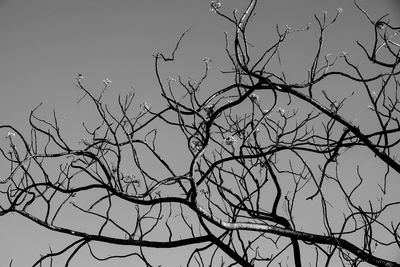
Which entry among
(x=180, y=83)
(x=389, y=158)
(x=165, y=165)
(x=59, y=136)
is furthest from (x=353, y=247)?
(x=59, y=136)

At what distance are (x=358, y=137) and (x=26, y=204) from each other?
2219 mm

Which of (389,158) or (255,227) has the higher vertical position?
(389,158)

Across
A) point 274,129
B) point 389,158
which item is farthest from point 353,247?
point 274,129

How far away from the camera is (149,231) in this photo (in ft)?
8.75

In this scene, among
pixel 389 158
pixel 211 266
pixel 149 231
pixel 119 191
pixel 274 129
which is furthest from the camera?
pixel 274 129

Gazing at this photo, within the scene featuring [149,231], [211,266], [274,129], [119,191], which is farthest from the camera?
[274,129]

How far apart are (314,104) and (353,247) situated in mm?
955

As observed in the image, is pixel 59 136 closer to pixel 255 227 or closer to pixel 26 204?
pixel 26 204

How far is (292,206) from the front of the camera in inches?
113

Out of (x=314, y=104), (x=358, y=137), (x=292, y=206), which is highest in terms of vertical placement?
(x=314, y=104)

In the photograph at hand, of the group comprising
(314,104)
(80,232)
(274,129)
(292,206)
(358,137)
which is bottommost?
(80,232)

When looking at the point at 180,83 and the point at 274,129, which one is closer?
the point at 180,83

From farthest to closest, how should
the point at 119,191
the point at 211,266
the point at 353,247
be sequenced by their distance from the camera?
the point at 211,266, the point at 353,247, the point at 119,191

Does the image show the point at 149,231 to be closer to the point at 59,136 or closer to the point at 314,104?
the point at 59,136
